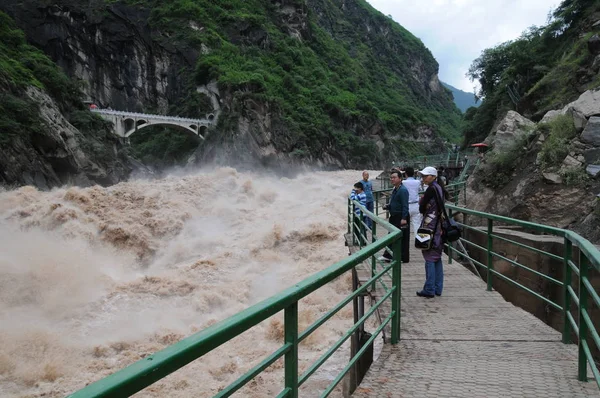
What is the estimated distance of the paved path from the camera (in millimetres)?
3197

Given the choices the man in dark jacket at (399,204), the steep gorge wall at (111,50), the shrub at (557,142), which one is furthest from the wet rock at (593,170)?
the steep gorge wall at (111,50)

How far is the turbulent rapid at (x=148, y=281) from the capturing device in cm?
795

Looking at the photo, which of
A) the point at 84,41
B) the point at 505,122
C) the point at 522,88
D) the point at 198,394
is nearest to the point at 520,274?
the point at 198,394

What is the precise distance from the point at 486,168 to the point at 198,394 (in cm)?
1034

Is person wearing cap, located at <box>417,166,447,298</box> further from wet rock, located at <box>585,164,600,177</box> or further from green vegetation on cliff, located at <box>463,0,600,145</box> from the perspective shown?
green vegetation on cliff, located at <box>463,0,600,145</box>

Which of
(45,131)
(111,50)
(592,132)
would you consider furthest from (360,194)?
(111,50)

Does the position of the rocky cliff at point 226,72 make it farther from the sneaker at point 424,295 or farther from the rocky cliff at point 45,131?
the sneaker at point 424,295

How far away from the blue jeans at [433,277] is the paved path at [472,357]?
13 centimetres

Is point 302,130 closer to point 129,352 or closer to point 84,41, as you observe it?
point 84,41

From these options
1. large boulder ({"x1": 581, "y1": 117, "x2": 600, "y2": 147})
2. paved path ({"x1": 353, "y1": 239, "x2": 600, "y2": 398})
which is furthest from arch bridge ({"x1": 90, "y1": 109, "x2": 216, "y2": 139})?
paved path ({"x1": 353, "y1": 239, "x2": 600, "y2": 398})

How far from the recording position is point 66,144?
99.6ft

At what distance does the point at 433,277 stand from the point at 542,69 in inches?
1159

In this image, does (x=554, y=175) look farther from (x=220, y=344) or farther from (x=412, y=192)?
(x=220, y=344)

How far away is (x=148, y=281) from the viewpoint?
42.0ft
